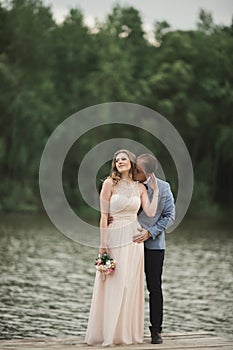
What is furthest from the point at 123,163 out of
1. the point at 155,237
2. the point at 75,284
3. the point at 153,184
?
the point at 75,284

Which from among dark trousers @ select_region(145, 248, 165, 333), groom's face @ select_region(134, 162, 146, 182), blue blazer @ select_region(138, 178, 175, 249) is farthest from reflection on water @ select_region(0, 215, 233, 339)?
groom's face @ select_region(134, 162, 146, 182)

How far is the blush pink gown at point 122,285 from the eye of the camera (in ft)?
24.3

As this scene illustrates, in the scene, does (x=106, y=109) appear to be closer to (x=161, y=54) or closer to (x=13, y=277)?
(x=161, y=54)

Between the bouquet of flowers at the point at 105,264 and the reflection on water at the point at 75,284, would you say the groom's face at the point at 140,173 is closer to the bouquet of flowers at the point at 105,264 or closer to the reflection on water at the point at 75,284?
the bouquet of flowers at the point at 105,264

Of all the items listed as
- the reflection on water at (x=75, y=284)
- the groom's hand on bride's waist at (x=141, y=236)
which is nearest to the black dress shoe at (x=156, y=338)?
the groom's hand on bride's waist at (x=141, y=236)

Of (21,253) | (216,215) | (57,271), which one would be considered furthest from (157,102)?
(57,271)

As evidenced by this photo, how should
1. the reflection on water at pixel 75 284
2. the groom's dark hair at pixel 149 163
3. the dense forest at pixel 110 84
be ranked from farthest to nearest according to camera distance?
the dense forest at pixel 110 84 → the reflection on water at pixel 75 284 → the groom's dark hair at pixel 149 163

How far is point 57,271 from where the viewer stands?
58.1ft

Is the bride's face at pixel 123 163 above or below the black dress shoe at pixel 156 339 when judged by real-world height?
above

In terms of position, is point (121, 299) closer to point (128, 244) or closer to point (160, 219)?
point (128, 244)

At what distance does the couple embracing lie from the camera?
7398 mm

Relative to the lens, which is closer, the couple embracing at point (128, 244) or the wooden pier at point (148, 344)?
the wooden pier at point (148, 344)

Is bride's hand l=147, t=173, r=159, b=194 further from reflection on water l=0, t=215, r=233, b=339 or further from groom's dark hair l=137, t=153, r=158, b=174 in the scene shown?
reflection on water l=0, t=215, r=233, b=339

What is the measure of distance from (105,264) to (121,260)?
157 mm
